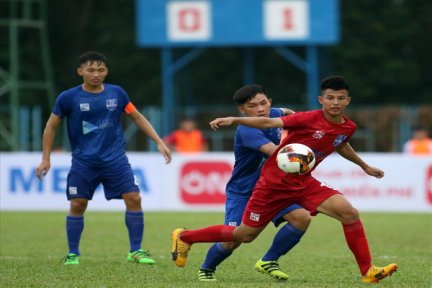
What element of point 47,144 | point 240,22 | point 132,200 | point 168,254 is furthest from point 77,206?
point 240,22

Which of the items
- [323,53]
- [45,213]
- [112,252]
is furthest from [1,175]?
[323,53]

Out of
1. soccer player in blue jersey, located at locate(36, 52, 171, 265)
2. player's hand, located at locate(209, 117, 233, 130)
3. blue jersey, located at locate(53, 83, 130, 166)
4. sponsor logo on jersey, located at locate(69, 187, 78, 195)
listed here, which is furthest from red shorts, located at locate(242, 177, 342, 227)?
sponsor logo on jersey, located at locate(69, 187, 78, 195)

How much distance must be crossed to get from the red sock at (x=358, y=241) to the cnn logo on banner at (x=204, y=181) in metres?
10.9

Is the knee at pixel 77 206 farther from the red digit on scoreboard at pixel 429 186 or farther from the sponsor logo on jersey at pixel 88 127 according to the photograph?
the red digit on scoreboard at pixel 429 186

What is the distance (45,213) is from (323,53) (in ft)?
55.0

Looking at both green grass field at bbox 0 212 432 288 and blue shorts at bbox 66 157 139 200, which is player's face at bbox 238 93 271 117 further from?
blue shorts at bbox 66 157 139 200

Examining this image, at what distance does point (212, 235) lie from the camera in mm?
9211

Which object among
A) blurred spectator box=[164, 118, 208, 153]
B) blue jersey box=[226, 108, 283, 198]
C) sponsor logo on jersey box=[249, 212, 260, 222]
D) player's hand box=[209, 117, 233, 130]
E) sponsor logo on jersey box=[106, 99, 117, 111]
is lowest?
blurred spectator box=[164, 118, 208, 153]

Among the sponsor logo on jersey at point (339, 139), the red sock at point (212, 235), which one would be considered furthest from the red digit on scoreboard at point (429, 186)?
the red sock at point (212, 235)

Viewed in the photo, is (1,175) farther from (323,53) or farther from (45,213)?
(323,53)

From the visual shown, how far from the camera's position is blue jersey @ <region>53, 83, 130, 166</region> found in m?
10.9

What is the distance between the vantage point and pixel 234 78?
39969 mm

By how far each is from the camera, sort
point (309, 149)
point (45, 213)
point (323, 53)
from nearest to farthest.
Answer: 1. point (309, 149)
2. point (45, 213)
3. point (323, 53)

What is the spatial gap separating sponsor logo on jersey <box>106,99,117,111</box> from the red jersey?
2.39 metres
